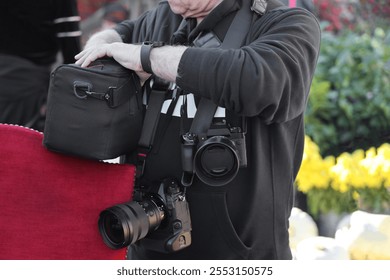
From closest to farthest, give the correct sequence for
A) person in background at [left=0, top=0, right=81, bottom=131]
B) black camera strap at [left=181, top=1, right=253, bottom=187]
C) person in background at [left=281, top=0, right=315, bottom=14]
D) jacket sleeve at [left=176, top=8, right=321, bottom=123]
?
jacket sleeve at [left=176, top=8, right=321, bottom=123] < black camera strap at [left=181, top=1, right=253, bottom=187] < person in background at [left=281, top=0, right=315, bottom=14] < person in background at [left=0, top=0, right=81, bottom=131]

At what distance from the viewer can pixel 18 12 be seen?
3242 millimetres

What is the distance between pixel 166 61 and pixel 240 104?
23 cm

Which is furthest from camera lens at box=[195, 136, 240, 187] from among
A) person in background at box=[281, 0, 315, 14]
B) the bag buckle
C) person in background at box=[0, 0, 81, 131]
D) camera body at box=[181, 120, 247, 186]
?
person in background at box=[0, 0, 81, 131]

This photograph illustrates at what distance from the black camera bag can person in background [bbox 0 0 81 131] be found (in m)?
1.68

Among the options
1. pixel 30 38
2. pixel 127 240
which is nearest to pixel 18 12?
pixel 30 38

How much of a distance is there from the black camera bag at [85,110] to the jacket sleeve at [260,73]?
18 centimetres

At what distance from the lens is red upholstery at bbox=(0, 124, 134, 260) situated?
5.73 feet

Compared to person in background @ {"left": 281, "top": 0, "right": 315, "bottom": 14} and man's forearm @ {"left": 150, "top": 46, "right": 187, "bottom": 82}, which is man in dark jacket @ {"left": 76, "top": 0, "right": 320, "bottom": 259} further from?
person in background @ {"left": 281, "top": 0, "right": 315, "bottom": 14}

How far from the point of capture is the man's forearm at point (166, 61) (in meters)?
A: 1.67

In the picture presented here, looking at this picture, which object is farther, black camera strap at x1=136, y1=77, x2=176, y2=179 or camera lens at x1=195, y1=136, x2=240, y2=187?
black camera strap at x1=136, y1=77, x2=176, y2=179

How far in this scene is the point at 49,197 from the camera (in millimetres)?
1752

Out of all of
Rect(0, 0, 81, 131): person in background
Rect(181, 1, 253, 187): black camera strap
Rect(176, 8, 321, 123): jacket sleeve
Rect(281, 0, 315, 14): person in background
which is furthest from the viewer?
Rect(0, 0, 81, 131): person in background

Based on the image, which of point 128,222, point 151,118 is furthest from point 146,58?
point 128,222
